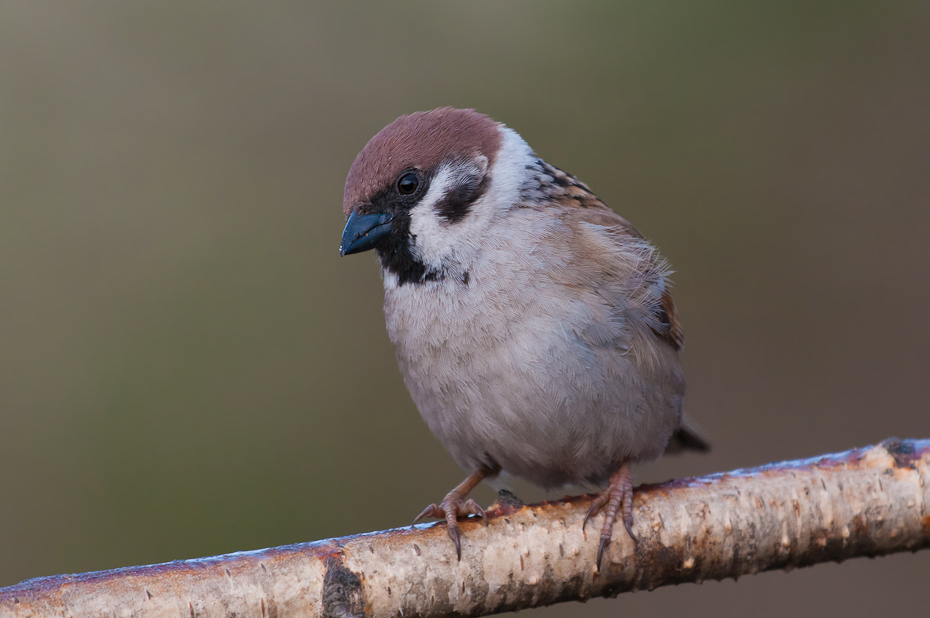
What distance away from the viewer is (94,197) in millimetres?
5121

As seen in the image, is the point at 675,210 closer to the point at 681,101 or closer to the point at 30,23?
the point at 681,101

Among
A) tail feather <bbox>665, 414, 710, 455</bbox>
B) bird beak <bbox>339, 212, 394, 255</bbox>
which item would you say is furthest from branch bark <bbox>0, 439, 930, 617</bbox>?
bird beak <bbox>339, 212, 394, 255</bbox>

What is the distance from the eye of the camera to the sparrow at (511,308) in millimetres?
2812

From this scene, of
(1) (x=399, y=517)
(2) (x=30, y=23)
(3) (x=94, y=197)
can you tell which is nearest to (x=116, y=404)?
(3) (x=94, y=197)

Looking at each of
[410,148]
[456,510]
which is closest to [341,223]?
[410,148]

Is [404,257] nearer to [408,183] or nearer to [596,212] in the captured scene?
[408,183]

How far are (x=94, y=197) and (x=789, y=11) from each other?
3974 mm

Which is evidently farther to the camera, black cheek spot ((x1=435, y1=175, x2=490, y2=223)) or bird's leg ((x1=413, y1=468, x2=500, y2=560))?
black cheek spot ((x1=435, y1=175, x2=490, y2=223))

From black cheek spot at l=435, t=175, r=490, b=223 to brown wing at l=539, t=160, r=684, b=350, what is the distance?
0.25m

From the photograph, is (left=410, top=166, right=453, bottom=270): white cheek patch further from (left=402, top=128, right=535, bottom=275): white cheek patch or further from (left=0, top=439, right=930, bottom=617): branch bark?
(left=0, top=439, right=930, bottom=617): branch bark

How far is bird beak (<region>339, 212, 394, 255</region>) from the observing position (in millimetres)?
2957

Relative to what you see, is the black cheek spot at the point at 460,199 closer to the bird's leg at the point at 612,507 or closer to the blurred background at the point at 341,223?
the bird's leg at the point at 612,507

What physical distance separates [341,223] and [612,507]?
3.22 m

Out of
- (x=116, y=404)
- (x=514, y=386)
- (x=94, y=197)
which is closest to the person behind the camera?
(x=514, y=386)
